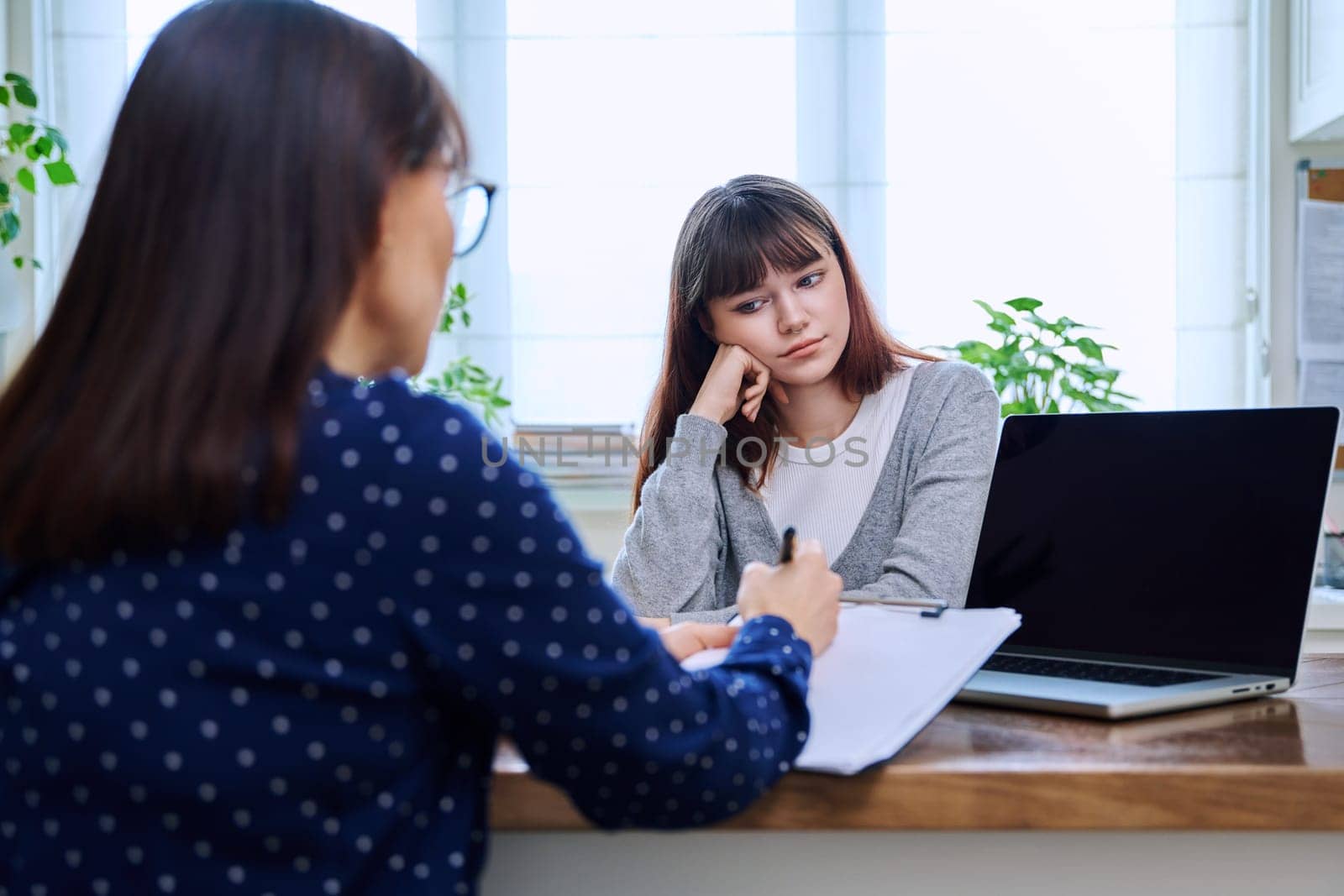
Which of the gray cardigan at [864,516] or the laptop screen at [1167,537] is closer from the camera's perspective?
the laptop screen at [1167,537]

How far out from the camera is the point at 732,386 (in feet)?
5.07

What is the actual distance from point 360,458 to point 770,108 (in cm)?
237

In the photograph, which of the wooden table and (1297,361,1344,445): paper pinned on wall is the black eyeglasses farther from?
(1297,361,1344,445): paper pinned on wall

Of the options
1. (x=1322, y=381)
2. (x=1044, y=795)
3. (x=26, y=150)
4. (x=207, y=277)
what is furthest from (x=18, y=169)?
(x=1322, y=381)

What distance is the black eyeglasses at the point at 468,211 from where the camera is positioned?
648 mm

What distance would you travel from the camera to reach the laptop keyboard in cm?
84

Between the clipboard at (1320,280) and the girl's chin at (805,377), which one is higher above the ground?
the clipboard at (1320,280)

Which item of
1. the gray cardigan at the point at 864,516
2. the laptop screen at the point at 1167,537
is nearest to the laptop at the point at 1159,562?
the laptop screen at the point at 1167,537

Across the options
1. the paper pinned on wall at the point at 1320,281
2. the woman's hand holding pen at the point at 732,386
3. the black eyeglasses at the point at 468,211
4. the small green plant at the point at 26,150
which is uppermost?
the small green plant at the point at 26,150

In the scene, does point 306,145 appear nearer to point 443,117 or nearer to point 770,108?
point 443,117

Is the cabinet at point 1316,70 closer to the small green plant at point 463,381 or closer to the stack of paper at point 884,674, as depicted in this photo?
the small green plant at point 463,381

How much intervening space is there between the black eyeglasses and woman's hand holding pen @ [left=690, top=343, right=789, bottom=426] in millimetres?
807

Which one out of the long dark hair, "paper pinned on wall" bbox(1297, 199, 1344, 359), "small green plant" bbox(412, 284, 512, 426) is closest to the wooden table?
the long dark hair

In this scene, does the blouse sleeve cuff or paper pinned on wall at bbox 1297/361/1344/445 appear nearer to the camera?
the blouse sleeve cuff
